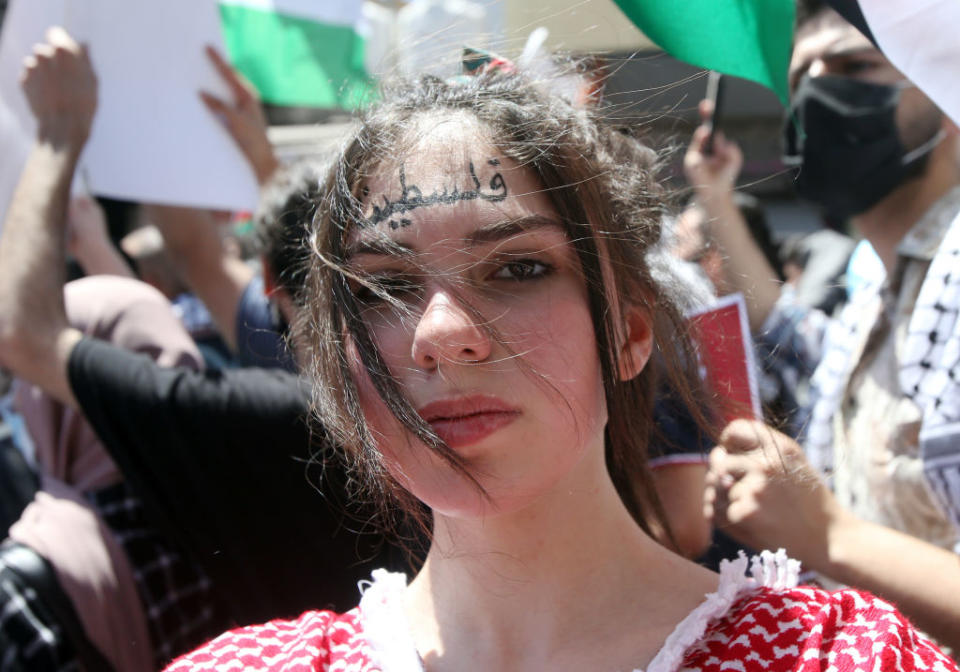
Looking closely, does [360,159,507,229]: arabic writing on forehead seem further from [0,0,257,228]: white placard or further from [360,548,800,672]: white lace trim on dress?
[0,0,257,228]: white placard

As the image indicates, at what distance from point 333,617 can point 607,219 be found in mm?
694

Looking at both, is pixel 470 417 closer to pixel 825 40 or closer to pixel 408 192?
pixel 408 192

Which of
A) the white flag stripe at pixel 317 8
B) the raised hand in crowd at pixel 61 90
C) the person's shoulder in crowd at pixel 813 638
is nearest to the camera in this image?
the person's shoulder in crowd at pixel 813 638

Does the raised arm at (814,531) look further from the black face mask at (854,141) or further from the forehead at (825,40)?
the forehead at (825,40)

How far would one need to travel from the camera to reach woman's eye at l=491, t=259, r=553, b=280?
44.3 inches

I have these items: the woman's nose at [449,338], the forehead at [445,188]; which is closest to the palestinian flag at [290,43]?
the forehead at [445,188]

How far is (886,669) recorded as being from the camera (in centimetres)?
100

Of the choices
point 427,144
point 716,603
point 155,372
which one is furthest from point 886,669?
point 155,372

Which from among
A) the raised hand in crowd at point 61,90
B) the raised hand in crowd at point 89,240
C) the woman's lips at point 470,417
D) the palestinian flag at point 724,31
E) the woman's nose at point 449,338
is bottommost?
the woman's lips at point 470,417

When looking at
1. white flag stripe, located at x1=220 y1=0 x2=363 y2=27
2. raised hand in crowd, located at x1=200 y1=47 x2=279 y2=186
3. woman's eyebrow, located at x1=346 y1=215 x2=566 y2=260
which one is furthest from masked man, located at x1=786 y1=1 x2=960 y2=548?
white flag stripe, located at x1=220 y1=0 x2=363 y2=27

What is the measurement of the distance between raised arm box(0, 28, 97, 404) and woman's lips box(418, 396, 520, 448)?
1.16 m

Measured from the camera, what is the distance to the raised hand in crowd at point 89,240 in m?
2.82

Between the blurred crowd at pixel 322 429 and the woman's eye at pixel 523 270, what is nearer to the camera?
the woman's eye at pixel 523 270

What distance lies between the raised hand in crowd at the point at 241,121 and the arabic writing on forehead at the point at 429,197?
5.09 ft
